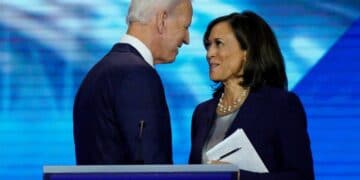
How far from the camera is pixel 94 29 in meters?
4.57

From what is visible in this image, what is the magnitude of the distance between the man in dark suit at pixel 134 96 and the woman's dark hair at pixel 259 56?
36 cm

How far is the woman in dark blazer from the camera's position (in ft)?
9.75

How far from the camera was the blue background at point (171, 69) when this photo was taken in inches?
178

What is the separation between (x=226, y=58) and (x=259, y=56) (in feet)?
0.32

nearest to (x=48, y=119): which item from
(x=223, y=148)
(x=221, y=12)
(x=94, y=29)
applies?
(x=94, y=29)

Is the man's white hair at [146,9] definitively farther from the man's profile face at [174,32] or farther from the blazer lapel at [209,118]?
the blazer lapel at [209,118]

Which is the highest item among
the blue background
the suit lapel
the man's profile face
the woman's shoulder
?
the blue background

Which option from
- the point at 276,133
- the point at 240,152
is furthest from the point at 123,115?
the point at 276,133

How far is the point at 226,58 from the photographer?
10.3ft

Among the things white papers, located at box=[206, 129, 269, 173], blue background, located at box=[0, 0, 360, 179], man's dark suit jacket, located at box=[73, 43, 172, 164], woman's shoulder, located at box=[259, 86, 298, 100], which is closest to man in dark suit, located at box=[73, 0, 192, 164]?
man's dark suit jacket, located at box=[73, 43, 172, 164]

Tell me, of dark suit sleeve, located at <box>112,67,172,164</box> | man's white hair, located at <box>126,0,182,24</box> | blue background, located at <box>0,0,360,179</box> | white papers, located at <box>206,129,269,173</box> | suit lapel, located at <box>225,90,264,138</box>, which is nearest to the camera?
dark suit sleeve, located at <box>112,67,172,164</box>

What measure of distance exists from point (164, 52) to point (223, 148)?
0.32 metres

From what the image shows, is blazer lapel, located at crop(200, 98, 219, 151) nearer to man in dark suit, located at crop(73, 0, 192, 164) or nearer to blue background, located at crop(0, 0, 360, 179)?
man in dark suit, located at crop(73, 0, 192, 164)

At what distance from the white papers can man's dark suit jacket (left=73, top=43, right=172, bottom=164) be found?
0.27m
